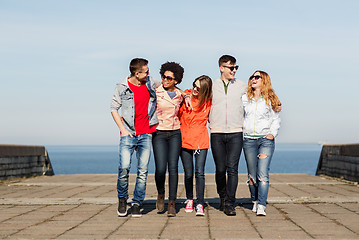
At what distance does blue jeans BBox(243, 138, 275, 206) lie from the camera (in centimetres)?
566

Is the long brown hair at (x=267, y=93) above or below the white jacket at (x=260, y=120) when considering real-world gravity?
above

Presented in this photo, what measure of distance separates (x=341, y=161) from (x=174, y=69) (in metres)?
7.74

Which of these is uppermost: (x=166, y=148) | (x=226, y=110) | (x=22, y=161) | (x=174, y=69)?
(x=174, y=69)

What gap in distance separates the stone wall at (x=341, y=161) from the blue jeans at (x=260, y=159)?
576 cm

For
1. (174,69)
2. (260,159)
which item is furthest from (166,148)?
(260,159)

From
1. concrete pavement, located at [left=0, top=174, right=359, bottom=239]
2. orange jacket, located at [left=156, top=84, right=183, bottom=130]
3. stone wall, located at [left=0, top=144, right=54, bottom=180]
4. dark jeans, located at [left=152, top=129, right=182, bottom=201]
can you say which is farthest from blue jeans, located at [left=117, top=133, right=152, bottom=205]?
stone wall, located at [left=0, top=144, right=54, bottom=180]

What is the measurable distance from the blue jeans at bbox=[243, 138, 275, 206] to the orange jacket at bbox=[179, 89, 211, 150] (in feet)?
1.71

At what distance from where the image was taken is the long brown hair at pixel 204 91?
5.59 meters

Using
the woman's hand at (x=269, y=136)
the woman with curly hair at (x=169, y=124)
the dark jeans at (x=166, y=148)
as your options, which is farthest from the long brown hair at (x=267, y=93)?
the dark jeans at (x=166, y=148)

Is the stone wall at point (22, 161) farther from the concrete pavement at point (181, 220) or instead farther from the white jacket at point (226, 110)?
the white jacket at point (226, 110)

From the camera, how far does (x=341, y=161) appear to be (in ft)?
39.2

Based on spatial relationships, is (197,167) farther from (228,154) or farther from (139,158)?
(139,158)

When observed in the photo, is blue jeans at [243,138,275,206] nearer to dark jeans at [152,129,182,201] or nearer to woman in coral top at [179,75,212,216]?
woman in coral top at [179,75,212,216]

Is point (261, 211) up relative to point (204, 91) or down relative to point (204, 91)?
down
